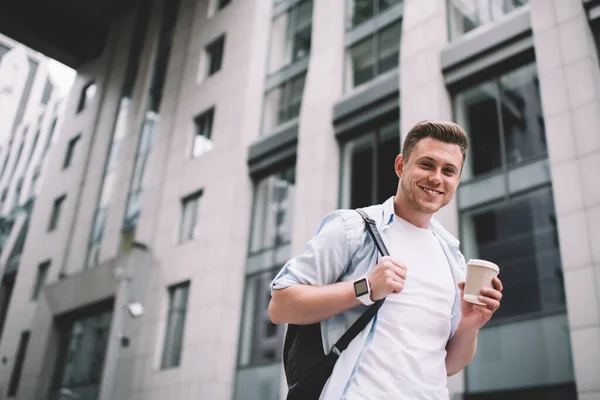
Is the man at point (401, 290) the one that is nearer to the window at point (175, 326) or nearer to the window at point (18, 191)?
the window at point (175, 326)

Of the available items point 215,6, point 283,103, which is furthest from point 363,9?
point 215,6

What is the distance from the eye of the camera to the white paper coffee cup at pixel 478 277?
239cm

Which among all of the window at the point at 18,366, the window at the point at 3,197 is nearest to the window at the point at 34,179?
the window at the point at 3,197

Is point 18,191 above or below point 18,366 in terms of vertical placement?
above

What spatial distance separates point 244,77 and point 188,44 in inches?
201

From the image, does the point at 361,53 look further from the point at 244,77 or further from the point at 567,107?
the point at 567,107

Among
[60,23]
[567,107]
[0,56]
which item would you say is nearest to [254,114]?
[567,107]

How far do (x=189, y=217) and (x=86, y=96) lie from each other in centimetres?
1336

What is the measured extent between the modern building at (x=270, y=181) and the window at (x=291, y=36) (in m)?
0.09

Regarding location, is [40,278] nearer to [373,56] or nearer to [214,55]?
[214,55]

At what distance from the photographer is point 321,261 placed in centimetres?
235

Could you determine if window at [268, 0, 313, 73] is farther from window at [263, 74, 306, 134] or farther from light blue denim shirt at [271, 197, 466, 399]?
light blue denim shirt at [271, 197, 466, 399]

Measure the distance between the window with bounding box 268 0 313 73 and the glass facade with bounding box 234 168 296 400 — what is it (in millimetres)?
4313

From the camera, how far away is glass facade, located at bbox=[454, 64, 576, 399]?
1145cm
